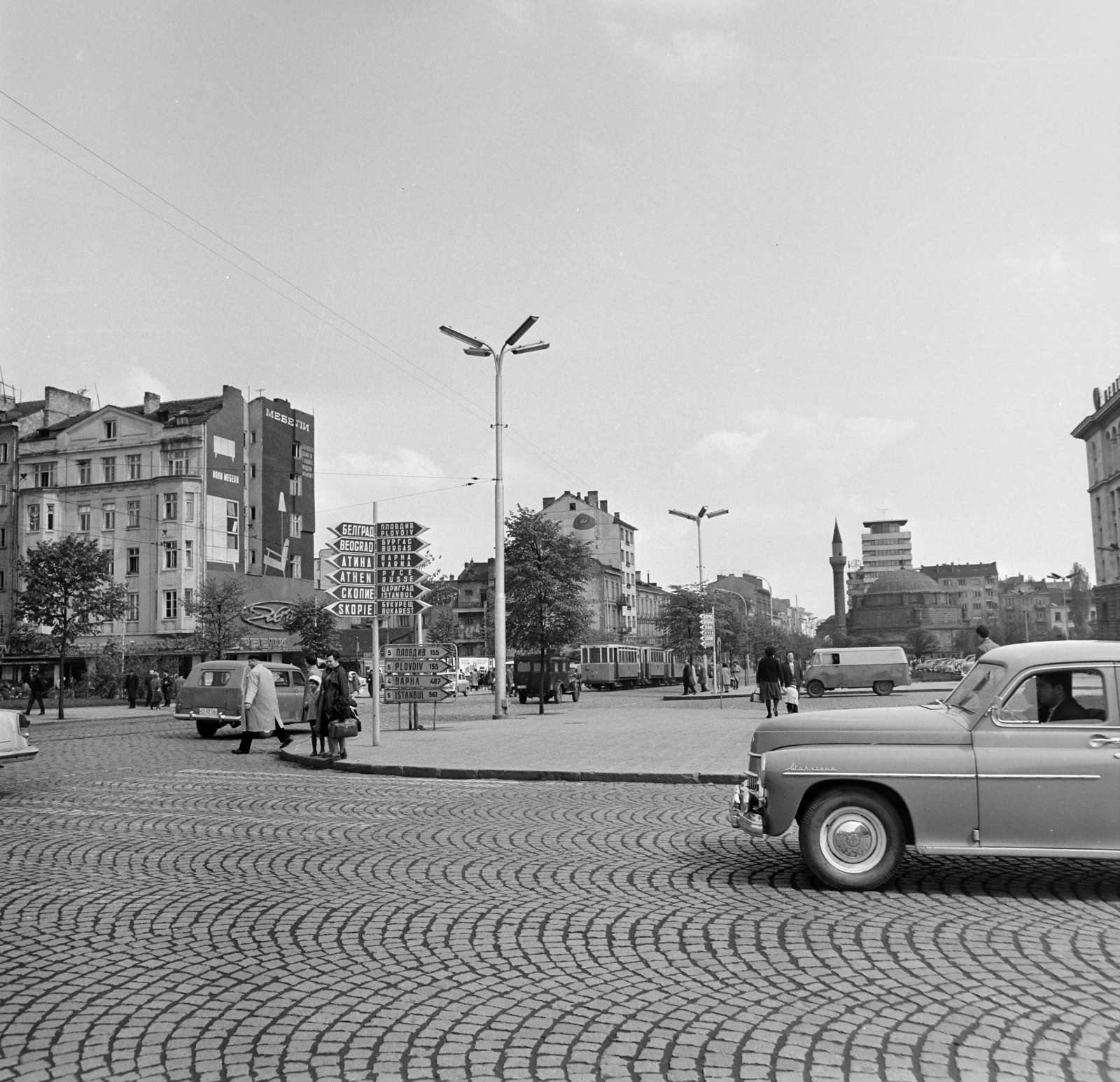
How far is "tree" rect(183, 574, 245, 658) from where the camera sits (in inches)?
2156

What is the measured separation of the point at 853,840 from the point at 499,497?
2369 cm

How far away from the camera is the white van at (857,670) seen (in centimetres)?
4950

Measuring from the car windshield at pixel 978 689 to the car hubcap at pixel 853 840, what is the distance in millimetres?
992

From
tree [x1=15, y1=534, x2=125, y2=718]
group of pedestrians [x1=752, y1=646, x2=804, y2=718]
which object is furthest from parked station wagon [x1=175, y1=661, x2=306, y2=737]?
tree [x1=15, y1=534, x2=125, y2=718]

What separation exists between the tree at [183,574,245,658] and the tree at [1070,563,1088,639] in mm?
102071

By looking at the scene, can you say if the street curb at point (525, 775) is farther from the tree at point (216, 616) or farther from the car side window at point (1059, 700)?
the tree at point (216, 616)

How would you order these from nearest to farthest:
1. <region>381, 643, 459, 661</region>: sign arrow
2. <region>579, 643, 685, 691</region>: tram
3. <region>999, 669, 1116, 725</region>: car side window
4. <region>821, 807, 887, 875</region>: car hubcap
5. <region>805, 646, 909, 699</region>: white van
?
<region>999, 669, 1116, 725</region>: car side window, <region>821, 807, 887, 875</region>: car hubcap, <region>381, 643, 459, 661</region>: sign arrow, <region>805, 646, 909, 699</region>: white van, <region>579, 643, 685, 691</region>: tram

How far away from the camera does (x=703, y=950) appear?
223 inches

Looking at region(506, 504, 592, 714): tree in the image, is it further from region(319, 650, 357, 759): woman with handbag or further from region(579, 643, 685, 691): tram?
region(579, 643, 685, 691): tram

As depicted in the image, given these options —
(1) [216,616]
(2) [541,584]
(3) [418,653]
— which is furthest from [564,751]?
(1) [216,616]

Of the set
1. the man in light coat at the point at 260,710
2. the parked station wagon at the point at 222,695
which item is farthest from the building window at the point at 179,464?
the man in light coat at the point at 260,710

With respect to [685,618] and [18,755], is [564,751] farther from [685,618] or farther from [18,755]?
[685,618]

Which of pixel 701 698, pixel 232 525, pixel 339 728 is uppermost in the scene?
pixel 232 525

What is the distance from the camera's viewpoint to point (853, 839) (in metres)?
7.14
